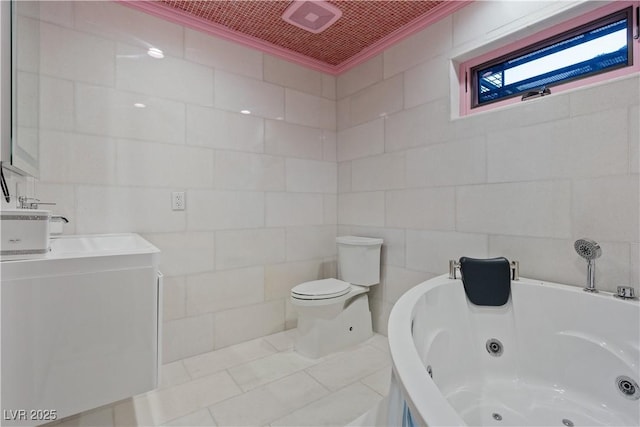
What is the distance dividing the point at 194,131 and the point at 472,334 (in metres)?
2.18

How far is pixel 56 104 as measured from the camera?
66.2 inches

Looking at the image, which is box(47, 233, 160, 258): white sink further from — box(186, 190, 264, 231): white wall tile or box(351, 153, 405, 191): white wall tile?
box(351, 153, 405, 191): white wall tile

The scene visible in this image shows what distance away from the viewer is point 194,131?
6.97 ft

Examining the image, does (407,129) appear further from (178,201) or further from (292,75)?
(178,201)

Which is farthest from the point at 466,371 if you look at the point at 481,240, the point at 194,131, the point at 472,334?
the point at 194,131

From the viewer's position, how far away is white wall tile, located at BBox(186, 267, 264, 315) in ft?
6.95

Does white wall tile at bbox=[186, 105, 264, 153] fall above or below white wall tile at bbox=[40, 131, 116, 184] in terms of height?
above

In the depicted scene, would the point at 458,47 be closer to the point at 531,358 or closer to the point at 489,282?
the point at 489,282

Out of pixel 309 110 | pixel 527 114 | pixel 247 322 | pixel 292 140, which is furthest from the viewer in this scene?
pixel 309 110

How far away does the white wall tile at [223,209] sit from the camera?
2.12 m

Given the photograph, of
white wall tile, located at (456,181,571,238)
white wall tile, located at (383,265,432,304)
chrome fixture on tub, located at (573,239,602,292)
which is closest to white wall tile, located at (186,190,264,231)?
white wall tile, located at (383,265,432,304)

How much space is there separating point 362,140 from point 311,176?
56cm

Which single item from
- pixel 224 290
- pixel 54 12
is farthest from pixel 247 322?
pixel 54 12

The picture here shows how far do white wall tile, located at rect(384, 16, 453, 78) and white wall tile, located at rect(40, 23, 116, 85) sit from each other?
194 cm
